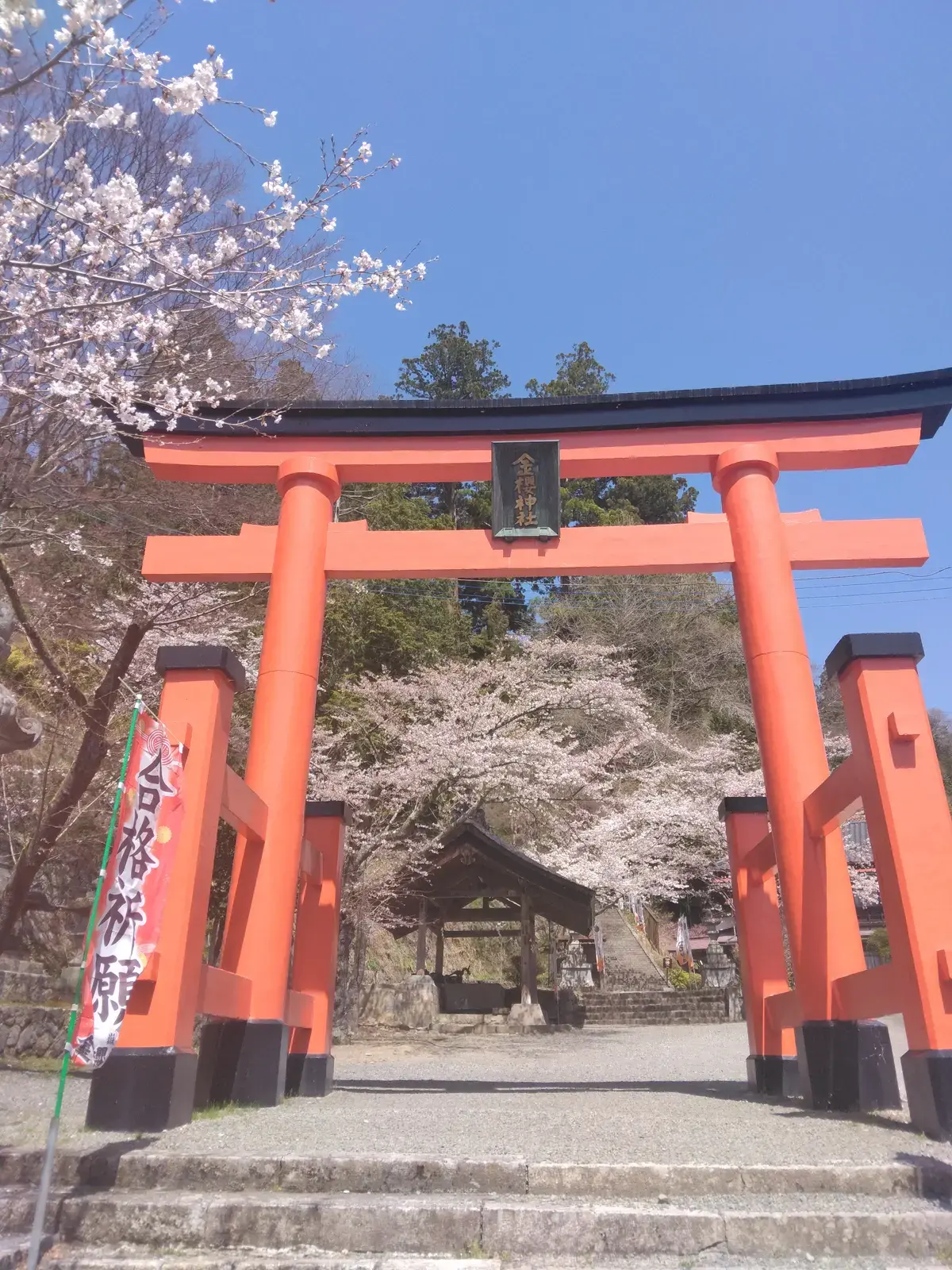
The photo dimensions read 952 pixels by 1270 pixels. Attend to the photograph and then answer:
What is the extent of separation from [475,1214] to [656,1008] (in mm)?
15224

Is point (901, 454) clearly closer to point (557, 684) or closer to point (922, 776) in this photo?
point (922, 776)

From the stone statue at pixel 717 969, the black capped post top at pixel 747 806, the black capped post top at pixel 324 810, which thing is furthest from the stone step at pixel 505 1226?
the stone statue at pixel 717 969

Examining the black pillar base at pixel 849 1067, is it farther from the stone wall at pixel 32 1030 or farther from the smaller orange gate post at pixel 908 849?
the stone wall at pixel 32 1030

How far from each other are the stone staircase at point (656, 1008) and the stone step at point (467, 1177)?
14.1m

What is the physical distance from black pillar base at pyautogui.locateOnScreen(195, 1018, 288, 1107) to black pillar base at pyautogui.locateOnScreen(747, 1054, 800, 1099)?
132 inches

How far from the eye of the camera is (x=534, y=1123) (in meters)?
4.12

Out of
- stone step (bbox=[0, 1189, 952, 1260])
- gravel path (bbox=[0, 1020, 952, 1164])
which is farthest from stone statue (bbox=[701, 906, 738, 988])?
stone step (bbox=[0, 1189, 952, 1260])

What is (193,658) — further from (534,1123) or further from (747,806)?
(747,806)

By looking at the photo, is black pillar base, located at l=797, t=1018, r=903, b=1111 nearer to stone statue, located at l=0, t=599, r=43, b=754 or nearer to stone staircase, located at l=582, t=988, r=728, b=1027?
stone statue, located at l=0, t=599, r=43, b=754

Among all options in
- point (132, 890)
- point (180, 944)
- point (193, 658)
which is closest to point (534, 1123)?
point (180, 944)

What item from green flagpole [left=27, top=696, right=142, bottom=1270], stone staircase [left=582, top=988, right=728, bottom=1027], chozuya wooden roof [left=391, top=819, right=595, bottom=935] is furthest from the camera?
stone staircase [left=582, top=988, right=728, bottom=1027]

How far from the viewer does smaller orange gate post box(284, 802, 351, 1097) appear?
19.5ft

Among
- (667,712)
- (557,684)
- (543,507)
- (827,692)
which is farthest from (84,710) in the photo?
(827,692)

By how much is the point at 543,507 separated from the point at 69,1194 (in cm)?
530
